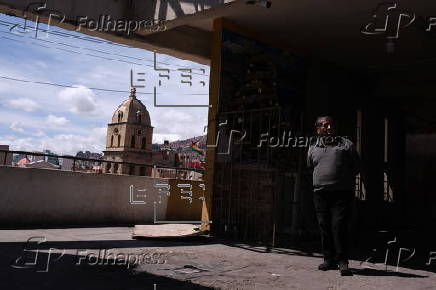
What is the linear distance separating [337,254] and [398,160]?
980 cm

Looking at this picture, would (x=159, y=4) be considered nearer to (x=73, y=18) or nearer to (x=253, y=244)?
(x=73, y=18)

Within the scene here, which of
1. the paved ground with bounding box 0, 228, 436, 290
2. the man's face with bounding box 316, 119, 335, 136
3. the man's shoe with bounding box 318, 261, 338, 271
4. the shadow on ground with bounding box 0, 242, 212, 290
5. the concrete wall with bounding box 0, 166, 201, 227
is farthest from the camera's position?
the concrete wall with bounding box 0, 166, 201, 227

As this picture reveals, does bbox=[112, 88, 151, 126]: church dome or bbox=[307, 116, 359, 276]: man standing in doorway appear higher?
bbox=[112, 88, 151, 126]: church dome

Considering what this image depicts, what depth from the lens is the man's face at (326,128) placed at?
4816mm

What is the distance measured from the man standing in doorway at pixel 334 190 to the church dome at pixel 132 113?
5690cm

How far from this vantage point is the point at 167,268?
4.43 m

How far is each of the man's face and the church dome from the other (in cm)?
5680

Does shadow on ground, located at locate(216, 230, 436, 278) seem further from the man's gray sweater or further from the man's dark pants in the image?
the man's gray sweater

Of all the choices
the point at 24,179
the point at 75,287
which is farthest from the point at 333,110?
the point at 75,287

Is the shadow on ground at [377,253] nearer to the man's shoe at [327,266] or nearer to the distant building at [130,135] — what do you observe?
the man's shoe at [327,266]

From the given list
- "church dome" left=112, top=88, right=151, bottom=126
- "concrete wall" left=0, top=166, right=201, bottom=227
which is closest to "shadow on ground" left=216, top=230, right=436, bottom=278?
"concrete wall" left=0, top=166, right=201, bottom=227

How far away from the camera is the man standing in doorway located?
4.51 m

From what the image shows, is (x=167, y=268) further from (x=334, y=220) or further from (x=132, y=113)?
(x=132, y=113)

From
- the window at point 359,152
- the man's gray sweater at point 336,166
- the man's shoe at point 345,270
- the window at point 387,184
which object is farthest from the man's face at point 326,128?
the window at point 387,184
